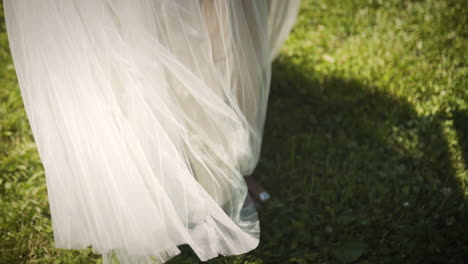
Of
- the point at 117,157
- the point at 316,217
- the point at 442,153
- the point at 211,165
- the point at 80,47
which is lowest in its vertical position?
the point at 316,217

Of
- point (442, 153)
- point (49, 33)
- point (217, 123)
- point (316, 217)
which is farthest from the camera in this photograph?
point (442, 153)

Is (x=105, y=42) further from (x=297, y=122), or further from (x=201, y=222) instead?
(x=297, y=122)

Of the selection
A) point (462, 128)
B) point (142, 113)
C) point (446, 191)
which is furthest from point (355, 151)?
point (142, 113)

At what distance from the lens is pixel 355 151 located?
7.49ft

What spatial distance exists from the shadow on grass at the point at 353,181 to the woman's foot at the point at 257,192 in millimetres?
55

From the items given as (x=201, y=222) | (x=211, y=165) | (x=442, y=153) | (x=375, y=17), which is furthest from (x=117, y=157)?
(x=375, y=17)

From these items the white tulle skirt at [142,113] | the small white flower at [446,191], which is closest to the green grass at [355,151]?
the small white flower at [446,191]

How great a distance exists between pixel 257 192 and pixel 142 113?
103 cm

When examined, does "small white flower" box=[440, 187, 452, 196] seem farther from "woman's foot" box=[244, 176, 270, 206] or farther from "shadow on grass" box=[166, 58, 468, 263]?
"woman's foot" box=[244, 176, 270, 206]

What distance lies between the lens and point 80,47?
122cm

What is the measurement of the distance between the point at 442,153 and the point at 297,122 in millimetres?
954

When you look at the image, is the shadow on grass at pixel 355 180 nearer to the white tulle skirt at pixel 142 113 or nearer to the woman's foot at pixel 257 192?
the woman's foot at pixel 257 192

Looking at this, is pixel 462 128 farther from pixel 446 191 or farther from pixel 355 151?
pixel 355 151

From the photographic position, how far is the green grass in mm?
1854
